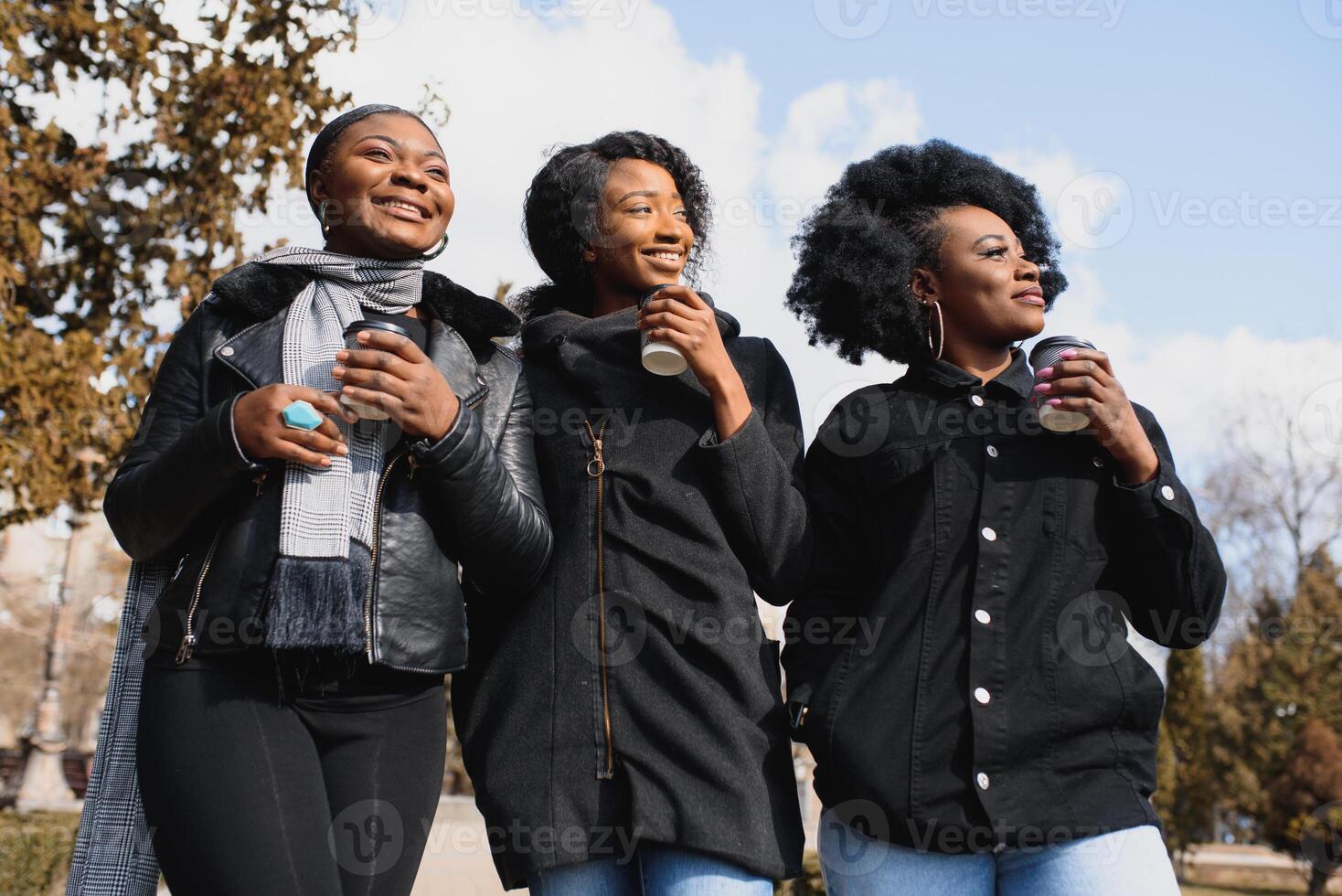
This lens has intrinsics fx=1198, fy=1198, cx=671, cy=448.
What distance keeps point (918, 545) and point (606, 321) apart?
37.6 inches

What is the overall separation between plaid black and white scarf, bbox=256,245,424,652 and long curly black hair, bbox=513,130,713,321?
70 centimetres

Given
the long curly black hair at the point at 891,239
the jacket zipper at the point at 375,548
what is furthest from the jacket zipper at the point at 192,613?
the long curly black hair at the point at 891,239

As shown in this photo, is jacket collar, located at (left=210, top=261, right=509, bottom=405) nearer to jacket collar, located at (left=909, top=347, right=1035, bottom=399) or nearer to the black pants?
the black pants

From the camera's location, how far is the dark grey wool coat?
2539 millimetres

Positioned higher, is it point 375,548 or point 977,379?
point 977,379

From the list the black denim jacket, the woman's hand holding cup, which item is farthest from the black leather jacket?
the woman's hand holding cup

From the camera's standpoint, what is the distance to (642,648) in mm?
2666

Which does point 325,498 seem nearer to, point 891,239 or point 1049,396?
point 1049,396

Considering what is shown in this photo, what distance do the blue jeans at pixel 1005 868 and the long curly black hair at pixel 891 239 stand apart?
135 centimetres

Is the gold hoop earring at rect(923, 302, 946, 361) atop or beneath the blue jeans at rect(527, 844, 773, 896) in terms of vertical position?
atop

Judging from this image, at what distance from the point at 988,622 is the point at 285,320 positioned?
1.72 m

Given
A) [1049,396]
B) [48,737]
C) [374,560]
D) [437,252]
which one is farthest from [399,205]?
[48,737]

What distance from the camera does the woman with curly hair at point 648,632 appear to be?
253cm

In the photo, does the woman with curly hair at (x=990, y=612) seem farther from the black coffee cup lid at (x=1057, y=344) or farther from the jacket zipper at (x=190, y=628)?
the jacket zipper at (x=190, y=628)
